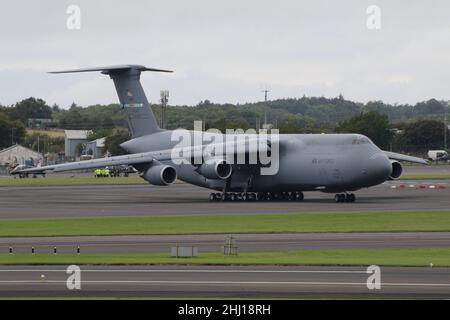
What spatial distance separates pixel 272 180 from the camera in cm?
6631

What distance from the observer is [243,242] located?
3978cm

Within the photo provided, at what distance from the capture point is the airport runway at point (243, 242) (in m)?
37.6

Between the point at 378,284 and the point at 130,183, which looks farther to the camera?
the point at 130,183

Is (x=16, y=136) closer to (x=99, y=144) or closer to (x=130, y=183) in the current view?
(x=99, y=144)

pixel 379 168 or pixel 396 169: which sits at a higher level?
pixel 379 168

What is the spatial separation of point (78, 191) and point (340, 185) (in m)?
26.9

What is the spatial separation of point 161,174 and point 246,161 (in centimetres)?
559

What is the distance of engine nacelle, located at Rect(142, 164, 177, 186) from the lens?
66.1 metres

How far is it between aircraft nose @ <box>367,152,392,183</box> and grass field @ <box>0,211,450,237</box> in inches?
327

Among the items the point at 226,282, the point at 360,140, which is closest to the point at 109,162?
the point at 360,140

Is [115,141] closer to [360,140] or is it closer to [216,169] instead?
[216,169]

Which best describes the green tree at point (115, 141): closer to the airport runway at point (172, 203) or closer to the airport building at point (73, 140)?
the airport building at point (73, 140)
